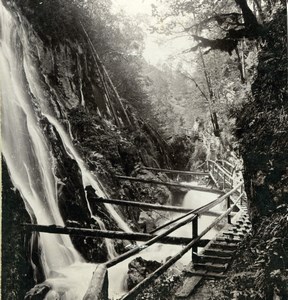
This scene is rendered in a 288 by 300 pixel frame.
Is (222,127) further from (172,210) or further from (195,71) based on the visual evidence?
(172,210)

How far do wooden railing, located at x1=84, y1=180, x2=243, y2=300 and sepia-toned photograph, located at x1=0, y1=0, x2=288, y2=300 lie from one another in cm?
3

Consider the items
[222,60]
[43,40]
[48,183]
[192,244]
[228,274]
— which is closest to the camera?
[228,274]

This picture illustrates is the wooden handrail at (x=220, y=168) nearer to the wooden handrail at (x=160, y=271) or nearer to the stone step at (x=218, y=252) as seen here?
the wooden handrail at (x=160, y=271)

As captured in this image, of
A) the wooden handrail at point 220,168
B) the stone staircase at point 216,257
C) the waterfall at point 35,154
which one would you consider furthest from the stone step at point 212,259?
the waterfall at point 35,154

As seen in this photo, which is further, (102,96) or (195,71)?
(102,96)

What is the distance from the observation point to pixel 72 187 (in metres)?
3.40

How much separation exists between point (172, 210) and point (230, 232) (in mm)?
561

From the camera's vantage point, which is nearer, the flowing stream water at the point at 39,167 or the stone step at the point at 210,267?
the stone step at the point at 210,267

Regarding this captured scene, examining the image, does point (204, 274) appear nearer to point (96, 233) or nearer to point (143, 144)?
point (96, 233)

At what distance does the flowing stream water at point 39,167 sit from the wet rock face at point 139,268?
0.26ft

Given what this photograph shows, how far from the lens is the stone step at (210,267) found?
273cm

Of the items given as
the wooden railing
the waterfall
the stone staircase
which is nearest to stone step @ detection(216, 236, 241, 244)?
the stone staircase

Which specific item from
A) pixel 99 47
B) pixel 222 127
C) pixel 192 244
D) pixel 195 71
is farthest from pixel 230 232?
pixel 99 47

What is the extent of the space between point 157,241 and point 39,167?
1.31m
